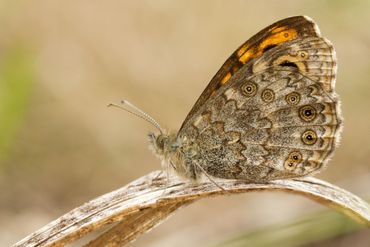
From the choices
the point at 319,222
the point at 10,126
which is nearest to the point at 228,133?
the point at 319,222

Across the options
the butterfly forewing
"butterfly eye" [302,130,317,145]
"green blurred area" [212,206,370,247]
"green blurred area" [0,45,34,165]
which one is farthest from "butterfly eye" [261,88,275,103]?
"green blurred area" [0,45,34,165]

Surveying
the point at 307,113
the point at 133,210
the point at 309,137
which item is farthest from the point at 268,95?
the point at 133,210

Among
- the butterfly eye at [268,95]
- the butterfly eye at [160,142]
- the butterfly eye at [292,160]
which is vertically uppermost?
the butterfly eye at [160,142]

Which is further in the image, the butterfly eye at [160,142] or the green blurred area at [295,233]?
the butterfly eye at [160,142]

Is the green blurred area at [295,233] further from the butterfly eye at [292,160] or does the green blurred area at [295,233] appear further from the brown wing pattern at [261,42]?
the brown wing pattern at [261,42]

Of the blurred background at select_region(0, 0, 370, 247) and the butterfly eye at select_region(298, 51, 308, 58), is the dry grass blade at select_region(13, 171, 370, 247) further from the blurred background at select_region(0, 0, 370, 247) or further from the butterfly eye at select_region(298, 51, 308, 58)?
the blurred background at select_region(0, 0, 370, 247)

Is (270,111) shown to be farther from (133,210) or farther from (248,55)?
(133,210)

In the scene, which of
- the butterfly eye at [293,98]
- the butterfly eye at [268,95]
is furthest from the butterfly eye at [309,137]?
the butterfly eye at [268,95]
